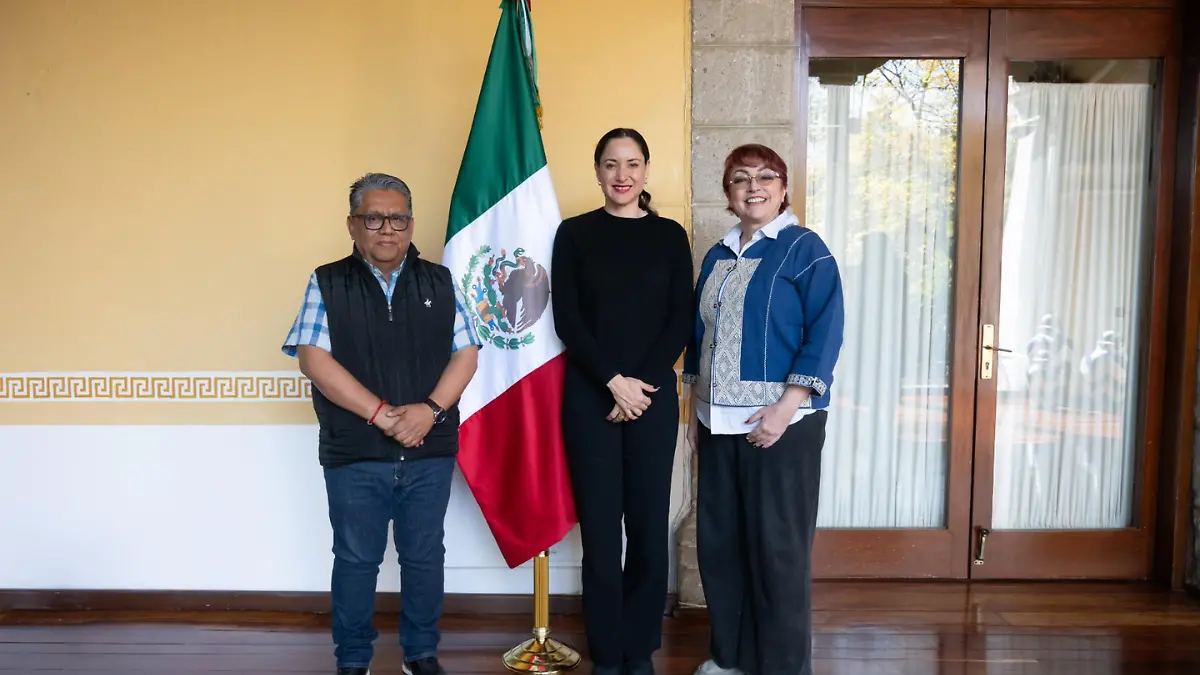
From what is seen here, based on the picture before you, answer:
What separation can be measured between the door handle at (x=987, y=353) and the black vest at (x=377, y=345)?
2088mm

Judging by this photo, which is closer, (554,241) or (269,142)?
(554,241)

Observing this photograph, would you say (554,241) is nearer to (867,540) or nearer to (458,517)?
(458,517)

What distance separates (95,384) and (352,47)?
59.8 inches

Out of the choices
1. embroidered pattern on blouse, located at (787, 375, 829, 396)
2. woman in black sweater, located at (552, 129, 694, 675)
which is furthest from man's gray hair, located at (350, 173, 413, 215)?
embroidered pattern on blouse, located at (787, 375, 829, 396)

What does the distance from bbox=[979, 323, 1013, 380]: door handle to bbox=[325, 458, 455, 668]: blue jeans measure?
2.08 meters

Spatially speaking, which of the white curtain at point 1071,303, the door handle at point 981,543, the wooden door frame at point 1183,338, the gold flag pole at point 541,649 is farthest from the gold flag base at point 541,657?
the wooden door frame at point 1183,338

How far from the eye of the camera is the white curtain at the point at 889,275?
3025 millimetres

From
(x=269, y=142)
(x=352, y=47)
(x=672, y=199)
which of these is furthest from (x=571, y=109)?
(x=269, y=142)

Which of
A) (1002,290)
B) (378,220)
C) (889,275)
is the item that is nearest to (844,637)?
(889,275)

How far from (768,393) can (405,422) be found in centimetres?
97

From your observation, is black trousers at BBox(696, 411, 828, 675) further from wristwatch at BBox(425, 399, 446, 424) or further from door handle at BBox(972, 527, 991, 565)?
door handle at BBox(972, 527, 991, 565)

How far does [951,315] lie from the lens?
10.1ft

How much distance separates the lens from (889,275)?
10.1 ft

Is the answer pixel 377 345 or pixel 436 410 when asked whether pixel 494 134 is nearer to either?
pixel 377 345
